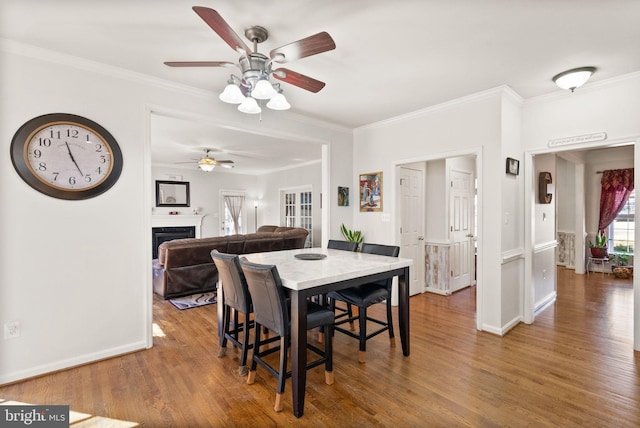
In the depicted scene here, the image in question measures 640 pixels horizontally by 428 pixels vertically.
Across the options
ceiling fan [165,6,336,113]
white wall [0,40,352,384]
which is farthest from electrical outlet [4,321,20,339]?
ceiling fan [165,6,336,113]

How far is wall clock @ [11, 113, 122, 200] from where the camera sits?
2350mm

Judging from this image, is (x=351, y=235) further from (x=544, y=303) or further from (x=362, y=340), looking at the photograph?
(x=544, y=303)

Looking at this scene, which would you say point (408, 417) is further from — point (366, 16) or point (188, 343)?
point (366, 16)

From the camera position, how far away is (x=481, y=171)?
3.36 m

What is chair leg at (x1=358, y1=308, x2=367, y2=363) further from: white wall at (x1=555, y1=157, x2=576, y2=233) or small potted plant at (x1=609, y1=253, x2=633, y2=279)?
white wall at (x1=555, y1=157, x2=576, y2=233)

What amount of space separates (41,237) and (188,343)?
1.54 m

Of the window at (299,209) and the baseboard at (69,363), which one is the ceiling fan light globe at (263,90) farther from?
the window at (299,209)

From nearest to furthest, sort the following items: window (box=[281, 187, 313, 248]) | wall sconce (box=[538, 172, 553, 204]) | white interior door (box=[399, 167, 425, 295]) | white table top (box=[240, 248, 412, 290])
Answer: white table top (box=[240, 248, 412, 290]) < wall sconce (box=[538, 172, 553, 204]) < white interior door (box=[399, 167, 425, 295]) < window (box=[281, 187, 313, 248])

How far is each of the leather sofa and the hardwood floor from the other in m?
1.23

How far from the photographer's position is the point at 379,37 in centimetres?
224

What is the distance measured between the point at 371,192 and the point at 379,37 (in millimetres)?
2489

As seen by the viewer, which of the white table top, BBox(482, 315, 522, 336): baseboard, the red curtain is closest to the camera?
the white table top

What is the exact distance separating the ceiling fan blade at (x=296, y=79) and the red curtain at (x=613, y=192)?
6.89 meters

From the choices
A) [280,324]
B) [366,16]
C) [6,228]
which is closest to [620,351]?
[280,324]
